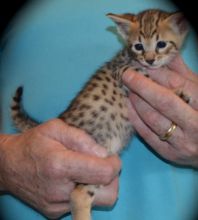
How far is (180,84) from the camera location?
128cm

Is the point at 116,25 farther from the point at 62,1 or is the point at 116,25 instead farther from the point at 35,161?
the point at 35,161

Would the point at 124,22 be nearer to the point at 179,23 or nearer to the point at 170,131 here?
the point at 179,23

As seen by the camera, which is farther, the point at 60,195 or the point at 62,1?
the point at 62,1

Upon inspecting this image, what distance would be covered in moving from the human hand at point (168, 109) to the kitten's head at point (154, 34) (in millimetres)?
37

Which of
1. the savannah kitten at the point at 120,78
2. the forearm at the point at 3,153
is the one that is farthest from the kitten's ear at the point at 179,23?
the forearm at the point at 3,153

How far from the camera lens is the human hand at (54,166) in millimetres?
1155

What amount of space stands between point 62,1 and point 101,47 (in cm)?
18

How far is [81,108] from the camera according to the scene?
4.20 feet

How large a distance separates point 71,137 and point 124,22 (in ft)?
1.18

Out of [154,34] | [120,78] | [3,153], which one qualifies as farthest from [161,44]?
[3,153]

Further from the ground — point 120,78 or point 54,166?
point 120,78

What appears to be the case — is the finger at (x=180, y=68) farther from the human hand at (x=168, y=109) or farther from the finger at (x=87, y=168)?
the finger at (x=87, y=168)

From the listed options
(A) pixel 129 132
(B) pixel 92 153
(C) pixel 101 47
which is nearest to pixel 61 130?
(B) pixel 92 153

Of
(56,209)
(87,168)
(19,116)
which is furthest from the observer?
(19,116)
